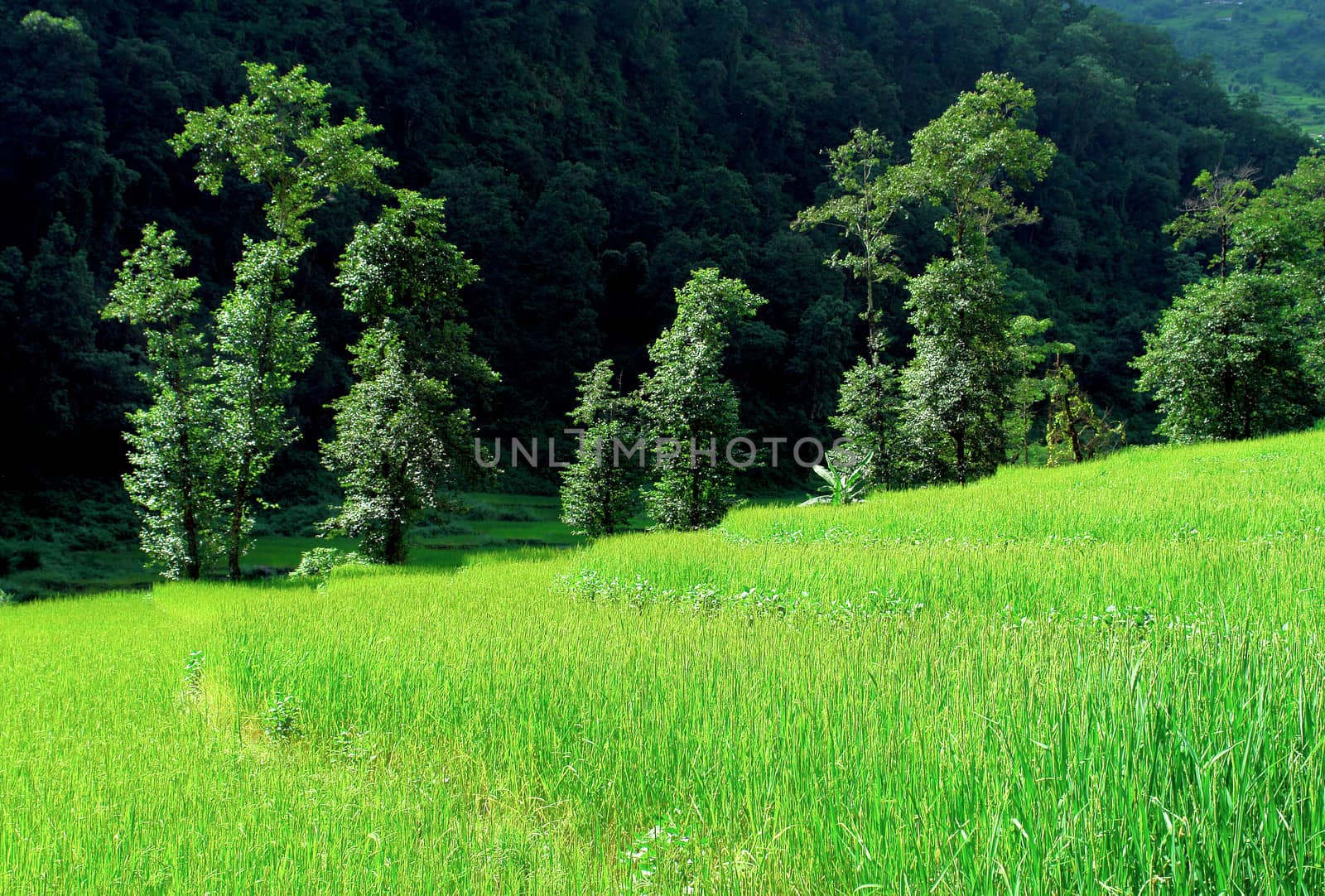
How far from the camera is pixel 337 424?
2125 cm

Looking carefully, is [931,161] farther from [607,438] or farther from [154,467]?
[154,467]

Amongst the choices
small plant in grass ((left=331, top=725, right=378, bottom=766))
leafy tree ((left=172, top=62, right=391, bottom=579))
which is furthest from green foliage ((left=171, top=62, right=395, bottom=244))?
small plant in grass ((left=331, top=725, right=378, bottom=766))

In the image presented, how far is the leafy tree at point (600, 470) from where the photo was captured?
92.5ft

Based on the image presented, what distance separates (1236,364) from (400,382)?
1153 inches

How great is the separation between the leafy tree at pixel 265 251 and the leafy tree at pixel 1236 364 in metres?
29.3

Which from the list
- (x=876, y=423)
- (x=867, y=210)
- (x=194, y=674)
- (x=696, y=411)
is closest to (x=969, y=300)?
(x=876, y=423)

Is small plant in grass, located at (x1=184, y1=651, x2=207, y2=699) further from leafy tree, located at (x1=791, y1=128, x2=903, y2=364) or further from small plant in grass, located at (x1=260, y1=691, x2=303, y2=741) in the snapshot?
leafy tree, located at (x1=791, y1=128, x2=903, y2=364)

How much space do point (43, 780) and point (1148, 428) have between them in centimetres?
7977

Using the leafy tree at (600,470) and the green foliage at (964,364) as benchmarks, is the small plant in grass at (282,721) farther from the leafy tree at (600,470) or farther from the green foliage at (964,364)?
the green foliage at (964,364)

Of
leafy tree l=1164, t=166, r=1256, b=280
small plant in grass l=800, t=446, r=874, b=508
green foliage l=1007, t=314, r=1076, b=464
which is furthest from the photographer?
leafy tree l=1164, t=166, r=1256, b=280

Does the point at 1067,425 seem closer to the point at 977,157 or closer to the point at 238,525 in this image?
the point at 977,157

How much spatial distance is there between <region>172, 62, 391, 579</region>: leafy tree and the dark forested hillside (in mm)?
24161

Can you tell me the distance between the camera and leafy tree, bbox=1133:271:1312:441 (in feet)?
85.3

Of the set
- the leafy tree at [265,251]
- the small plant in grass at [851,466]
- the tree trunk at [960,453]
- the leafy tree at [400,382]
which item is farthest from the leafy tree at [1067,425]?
the leafy tree at [265,251]
